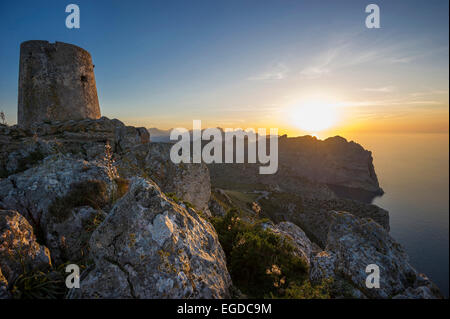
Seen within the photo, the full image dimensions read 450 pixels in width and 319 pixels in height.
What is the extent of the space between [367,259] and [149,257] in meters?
6.75

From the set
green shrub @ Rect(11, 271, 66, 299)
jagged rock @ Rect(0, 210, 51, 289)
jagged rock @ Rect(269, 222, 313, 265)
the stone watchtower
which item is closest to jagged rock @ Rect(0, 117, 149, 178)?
the stone watchtower

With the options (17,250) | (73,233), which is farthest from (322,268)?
(17,250)

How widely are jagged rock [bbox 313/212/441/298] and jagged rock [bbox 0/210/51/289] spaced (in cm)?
763

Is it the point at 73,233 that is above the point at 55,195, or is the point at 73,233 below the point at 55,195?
below

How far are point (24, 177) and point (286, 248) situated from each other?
29.2 feet

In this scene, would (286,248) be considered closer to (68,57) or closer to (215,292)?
(215,292)

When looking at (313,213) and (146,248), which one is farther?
(313,213)

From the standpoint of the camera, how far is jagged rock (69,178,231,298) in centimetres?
385

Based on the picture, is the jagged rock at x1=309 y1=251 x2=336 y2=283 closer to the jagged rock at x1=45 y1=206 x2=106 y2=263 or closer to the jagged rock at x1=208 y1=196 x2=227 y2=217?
the jagged rock at x1=45 y1=206 x2=106 y2=263

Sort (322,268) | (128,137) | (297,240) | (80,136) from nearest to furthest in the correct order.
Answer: (322,268)
(297,240)
(80,136)
(128,137)

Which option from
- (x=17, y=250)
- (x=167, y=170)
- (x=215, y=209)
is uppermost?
(x=167, y=170)

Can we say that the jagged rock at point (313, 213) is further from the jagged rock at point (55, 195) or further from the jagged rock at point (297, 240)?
the jagged rock at point (55, 195)

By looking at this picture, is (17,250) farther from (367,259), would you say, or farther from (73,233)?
(367,259)

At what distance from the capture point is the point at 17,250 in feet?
13.9
